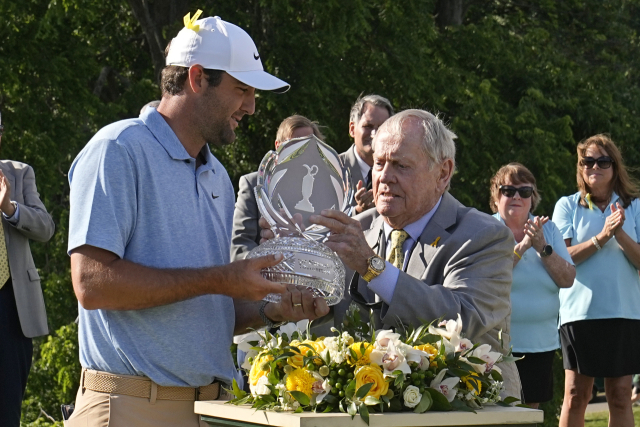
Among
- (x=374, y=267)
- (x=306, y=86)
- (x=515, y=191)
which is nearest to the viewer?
(x=374, y=267)

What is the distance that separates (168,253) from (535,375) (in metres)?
3.83

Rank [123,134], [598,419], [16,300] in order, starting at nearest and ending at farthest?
[123,134]
[16,300]
[598,419]

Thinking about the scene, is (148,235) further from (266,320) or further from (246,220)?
(246,220)

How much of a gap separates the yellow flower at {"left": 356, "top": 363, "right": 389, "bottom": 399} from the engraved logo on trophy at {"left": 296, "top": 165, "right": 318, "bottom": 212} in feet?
2.55

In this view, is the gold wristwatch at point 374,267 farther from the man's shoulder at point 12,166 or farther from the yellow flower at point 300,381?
the man's shoulder at point 12,166

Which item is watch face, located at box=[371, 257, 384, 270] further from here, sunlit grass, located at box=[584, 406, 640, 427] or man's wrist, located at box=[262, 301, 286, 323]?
sunlit grass, located at box=[584, 406, 640, 427]

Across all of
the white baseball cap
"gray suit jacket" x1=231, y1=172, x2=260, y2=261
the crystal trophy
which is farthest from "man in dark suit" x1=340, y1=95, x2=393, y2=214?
the white baseball cap

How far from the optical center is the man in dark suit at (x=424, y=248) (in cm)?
294

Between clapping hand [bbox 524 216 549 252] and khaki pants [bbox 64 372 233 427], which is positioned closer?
khaki pants [bbox 64 372 233 427]

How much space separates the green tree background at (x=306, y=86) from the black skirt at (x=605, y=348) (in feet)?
11.5

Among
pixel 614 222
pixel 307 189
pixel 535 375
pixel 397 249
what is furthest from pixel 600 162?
pixel 307 189

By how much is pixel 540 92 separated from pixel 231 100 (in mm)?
9674

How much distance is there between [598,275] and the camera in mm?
6391

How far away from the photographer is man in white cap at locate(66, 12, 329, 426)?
266cm
